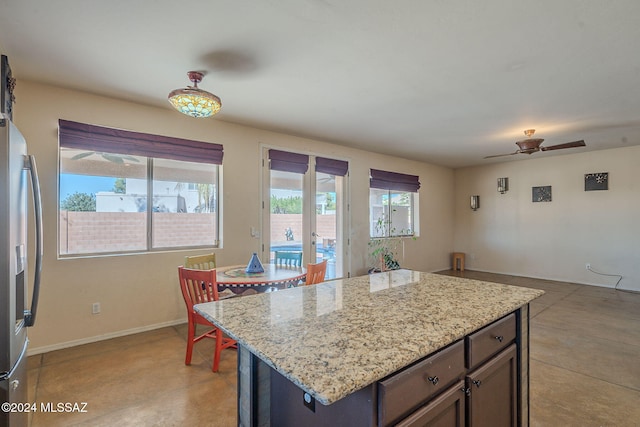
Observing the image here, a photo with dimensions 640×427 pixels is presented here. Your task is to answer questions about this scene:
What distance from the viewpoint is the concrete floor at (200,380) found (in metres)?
1.97

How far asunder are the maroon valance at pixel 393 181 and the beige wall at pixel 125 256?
136cm

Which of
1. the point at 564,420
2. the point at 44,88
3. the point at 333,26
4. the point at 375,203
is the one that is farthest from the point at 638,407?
the point at 44,88

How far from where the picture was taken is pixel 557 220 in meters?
6.10

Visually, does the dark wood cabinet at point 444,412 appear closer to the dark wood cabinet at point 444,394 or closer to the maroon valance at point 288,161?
the dark wood cabinet at point 444,394

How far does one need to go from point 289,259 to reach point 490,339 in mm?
2663

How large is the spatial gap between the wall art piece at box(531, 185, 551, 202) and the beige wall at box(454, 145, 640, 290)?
0.28ft

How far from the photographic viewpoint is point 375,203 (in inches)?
239

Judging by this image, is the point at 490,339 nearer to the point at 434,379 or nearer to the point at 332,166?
the point at 434,379

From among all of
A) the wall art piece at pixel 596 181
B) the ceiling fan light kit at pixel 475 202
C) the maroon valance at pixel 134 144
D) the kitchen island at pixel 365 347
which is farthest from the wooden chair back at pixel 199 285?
the wall art piece at pixel 596 181

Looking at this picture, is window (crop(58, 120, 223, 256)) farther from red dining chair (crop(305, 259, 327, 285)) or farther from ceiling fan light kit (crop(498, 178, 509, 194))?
ceiling fan light kit (crop(498, 178, 509, 194))

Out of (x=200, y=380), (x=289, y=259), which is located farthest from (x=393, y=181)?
(x=200, y=380)

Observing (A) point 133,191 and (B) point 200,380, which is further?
(A) point 133,191

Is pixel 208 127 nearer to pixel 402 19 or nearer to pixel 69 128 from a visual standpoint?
pixel 69 128

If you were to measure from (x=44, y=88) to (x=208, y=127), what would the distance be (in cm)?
156
